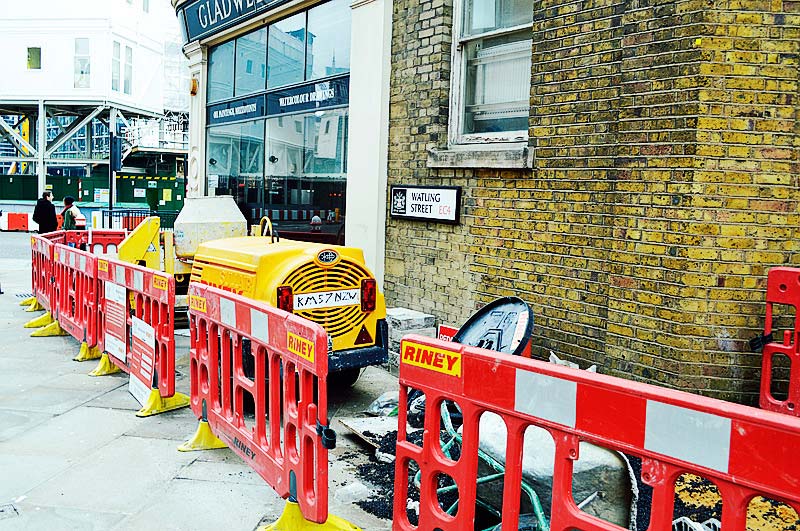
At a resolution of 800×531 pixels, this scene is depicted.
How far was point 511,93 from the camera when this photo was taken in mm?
7449

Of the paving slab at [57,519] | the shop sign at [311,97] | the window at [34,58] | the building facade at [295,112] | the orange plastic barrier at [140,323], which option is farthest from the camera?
the window at [34,58]

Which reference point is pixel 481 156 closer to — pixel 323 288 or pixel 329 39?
pixel 323 288

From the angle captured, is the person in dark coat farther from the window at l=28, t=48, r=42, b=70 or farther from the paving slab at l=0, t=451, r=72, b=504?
the window at l=28, t=48, r=42, b=70

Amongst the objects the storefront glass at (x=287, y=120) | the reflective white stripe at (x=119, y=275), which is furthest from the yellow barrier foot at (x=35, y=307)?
the reflective white stripe at (x=119, y=275)

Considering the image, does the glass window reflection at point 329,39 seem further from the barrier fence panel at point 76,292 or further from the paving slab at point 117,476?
the paving slab at point 117,476

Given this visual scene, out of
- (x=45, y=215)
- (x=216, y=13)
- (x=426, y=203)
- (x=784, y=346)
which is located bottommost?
(x=784, y=346)

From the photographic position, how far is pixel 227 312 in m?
4.97

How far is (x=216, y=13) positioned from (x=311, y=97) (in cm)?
381

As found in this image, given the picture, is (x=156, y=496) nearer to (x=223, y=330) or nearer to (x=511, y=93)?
(x=223, y=330)

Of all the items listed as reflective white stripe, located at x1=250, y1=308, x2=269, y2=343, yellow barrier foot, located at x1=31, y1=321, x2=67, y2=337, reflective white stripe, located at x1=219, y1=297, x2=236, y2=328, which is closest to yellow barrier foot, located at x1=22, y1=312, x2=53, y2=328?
yellow barrier foot, located at x1=31, y1=321, x2=67, y2=337

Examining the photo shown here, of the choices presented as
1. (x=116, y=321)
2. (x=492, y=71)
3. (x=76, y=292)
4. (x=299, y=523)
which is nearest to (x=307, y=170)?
(x=76, y=292)

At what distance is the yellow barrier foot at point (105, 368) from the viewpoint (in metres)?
7.61

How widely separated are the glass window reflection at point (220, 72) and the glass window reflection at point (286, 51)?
1808 mm

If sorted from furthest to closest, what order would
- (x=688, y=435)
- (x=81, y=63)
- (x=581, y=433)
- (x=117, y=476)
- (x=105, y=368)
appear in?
(x=81, y=63)
(x=105, y=368)
(x=117, y=476)
(x=581, y=433)
(x=688, y=435)
